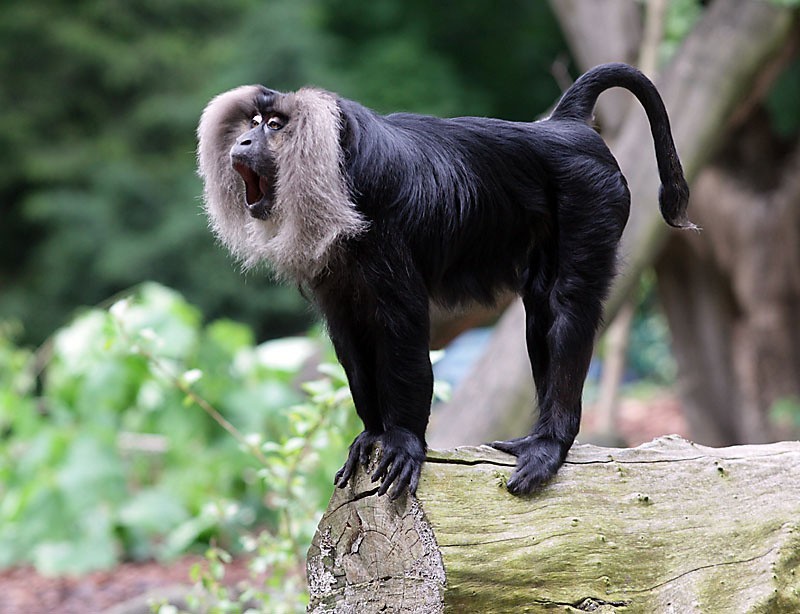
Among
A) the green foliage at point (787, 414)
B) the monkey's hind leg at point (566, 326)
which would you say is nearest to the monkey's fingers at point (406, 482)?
the monkey's hind leg at point (566, 326)

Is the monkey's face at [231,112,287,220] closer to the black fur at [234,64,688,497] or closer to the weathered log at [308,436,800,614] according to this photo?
the black fur at [234,64,688,497]

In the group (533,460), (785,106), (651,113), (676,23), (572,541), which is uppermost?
(651,113)

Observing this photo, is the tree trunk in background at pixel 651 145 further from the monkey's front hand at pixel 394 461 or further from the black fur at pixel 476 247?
the monkey's front hand at pixel 394 461

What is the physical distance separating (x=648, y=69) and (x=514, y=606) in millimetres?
4086

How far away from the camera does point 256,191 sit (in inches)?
109

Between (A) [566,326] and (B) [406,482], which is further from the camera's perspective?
(A) [566,326]

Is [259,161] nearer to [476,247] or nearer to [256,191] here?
[256,191]

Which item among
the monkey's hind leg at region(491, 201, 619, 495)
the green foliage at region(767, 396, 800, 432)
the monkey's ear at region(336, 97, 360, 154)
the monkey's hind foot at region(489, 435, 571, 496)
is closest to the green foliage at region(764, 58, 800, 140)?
the green foliage at region(767, 396, 800, 432)

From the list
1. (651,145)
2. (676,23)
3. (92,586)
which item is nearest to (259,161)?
(651,145)

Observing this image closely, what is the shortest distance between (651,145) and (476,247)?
231 cm

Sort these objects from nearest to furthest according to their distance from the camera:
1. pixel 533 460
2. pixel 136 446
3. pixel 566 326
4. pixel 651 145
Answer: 1. pixel 533 460
2. pixel 566 326
3. pixel 651 145
4. pixel 136 446

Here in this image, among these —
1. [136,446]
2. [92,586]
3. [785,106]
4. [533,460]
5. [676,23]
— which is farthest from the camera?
[785,106]

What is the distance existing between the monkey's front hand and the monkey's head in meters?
0.49

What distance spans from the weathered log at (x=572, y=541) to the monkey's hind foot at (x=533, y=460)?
3 centimetres
